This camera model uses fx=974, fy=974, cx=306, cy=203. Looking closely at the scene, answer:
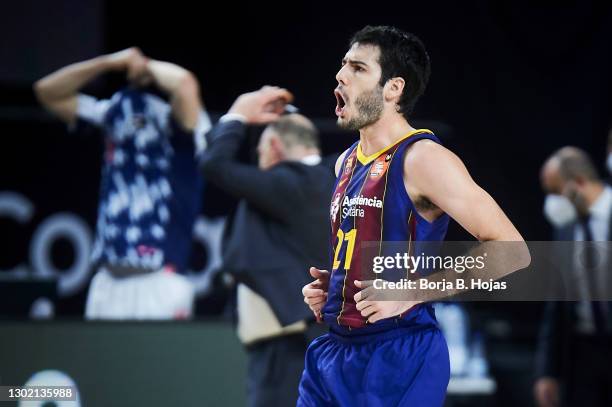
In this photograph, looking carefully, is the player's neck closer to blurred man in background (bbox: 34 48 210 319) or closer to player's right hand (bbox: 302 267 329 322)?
player's right hand (bbox: 302 267 329 322)

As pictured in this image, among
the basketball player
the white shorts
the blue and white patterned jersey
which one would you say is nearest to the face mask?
the blue and white patterned jersey

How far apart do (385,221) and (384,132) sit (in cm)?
30

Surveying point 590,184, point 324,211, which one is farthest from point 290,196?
point 590,184

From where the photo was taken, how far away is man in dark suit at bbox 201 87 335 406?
425 cm

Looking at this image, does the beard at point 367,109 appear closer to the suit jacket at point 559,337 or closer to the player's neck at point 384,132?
the player's neck at point 384,132

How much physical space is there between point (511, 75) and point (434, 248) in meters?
3.67

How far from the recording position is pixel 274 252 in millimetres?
4352

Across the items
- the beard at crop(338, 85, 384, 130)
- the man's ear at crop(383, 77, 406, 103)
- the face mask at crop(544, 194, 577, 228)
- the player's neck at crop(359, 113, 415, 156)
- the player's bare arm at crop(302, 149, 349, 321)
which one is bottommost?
the player's bare arm at crop(302, 149, 349, 321)

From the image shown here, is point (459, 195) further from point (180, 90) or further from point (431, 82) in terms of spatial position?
point (431, 82)

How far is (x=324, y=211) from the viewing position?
14.2 ft

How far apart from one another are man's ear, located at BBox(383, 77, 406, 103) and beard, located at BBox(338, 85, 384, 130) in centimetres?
2

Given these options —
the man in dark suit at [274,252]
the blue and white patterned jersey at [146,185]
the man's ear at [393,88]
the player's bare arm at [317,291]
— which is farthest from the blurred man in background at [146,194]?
the man's ear at [393,88]

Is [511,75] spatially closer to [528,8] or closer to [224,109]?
[528,8]

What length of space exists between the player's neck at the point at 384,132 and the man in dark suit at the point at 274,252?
1226mm
